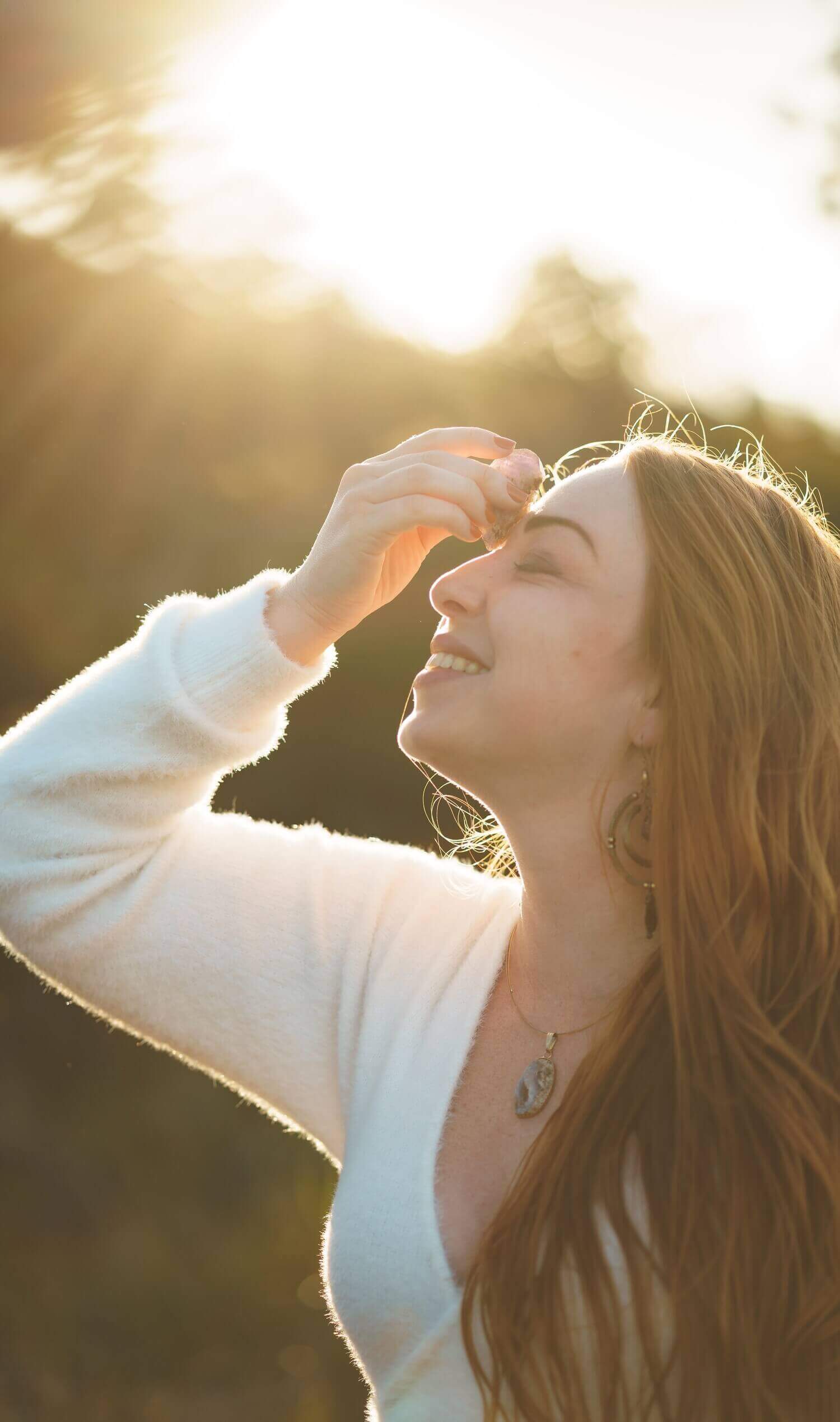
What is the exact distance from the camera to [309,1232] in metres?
3.76

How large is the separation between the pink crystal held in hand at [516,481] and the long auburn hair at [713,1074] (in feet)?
0.56

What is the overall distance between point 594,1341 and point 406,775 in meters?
2.56

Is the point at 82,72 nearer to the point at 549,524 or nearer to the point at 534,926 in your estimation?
the point at 549,524

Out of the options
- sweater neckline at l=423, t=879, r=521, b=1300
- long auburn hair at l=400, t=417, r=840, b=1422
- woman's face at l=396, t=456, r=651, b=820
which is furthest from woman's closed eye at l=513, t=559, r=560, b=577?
sweater neckline at l=423, t=879, r=521, b=1300

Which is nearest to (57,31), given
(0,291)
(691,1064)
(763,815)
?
(0,291)

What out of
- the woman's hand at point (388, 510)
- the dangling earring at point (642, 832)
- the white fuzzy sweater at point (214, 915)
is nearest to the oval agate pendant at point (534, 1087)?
the white fuzzy sweater at point (214, 915)

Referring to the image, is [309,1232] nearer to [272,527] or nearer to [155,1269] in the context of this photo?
[155,1269]

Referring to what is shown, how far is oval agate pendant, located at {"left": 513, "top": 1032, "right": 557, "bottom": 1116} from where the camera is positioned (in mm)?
1627

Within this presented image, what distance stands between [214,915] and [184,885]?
0.07 meters

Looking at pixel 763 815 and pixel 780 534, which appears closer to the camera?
pixel 763 815

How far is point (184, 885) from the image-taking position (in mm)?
1819

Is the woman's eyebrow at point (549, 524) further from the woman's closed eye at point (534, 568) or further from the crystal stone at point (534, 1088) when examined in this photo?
the crystal stone at point (534, 1088)

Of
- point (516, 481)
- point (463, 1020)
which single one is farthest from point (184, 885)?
point (516, 481)

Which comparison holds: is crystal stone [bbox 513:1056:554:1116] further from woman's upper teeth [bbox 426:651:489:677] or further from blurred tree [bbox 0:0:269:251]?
blurred tree [bbox 0:0:269:251]
